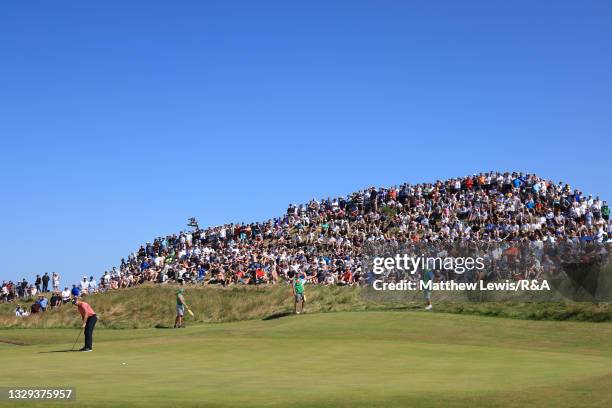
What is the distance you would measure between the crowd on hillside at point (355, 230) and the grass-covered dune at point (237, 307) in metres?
1.82

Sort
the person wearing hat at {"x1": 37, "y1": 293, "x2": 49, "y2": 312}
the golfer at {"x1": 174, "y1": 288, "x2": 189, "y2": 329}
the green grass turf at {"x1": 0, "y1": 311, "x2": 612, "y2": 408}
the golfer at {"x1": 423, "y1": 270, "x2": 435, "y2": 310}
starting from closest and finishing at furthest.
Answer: the green grass turf at {"x1": 0, "y1": 311, "x2": 612, "y2": 408} < the golfer at {"x1": 423, "y1": 270, "x2": 435, "y2": 310} < the golfer at {"x1": 174, "y1": 288, "x2": 189, "y2": 329} < the person wearing hat at {"x1": 37, "y1": 293, "x2": 49, "y2": 312}

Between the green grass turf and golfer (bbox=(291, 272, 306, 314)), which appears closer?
the green grass turf

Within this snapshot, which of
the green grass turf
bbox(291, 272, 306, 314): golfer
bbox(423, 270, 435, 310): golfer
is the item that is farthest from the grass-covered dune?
the green grass turf

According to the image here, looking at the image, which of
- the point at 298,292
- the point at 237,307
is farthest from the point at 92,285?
the point at 298,292

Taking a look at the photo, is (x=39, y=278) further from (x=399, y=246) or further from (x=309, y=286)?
(x=399, y=246)

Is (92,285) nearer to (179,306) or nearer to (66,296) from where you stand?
(66,296)

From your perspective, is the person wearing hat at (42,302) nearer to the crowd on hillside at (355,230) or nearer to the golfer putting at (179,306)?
the crowd on hillside at (355,230)

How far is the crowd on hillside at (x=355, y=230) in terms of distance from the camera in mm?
49344

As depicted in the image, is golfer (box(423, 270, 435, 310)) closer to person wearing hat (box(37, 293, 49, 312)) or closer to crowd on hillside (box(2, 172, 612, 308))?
crowd on hillside (box(2, 172, 612, 308))

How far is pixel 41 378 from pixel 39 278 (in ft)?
150

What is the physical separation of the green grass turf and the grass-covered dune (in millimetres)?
2265

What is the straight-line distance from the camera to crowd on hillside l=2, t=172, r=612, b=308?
4934 centimetres

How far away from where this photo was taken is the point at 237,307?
49.8 metres

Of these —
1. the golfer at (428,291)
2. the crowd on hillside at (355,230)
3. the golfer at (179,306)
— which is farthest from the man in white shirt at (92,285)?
the golfer at (428,291)
